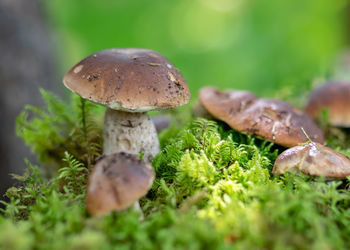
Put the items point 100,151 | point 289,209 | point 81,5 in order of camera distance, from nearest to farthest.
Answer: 1. point 289,209
2. point 100,151
3. point 81,5

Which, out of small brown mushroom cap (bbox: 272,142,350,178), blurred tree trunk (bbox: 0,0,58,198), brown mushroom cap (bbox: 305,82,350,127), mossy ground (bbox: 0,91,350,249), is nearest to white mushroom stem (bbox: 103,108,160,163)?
mossy ground (bbox: 0,91,350,249)

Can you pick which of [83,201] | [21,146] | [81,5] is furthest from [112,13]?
[83,201]

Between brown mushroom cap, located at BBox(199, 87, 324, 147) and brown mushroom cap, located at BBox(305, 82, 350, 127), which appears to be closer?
brown mushroom cap, located at BBox(199, 87, 324, 147)

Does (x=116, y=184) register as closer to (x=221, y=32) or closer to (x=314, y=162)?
(x=314, y=162)

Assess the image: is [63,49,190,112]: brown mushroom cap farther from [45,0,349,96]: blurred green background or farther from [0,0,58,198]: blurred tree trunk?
[45,0,349,96]: blurred green background

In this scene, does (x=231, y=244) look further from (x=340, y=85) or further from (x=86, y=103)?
(x=340, y=85)

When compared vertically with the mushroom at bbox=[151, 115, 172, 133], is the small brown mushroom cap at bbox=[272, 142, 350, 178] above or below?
above

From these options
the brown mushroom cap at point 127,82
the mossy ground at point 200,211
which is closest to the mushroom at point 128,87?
the brown mushroom cap at point 127,82

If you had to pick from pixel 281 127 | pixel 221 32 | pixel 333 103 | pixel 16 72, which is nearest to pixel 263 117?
pixel 281 127
